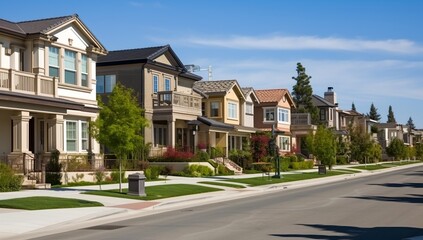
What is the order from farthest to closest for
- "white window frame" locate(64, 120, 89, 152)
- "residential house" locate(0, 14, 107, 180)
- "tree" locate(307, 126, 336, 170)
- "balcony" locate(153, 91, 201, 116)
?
1. "tree" locate(307, 126, 336, 170)
2. "balcony" locate(153, 91, 201, 116)
3. "white window frame" locate(64, 120, 89, 152)
4. "residential house" locate(0, 14, 107, 180)

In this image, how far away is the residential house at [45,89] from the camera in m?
29.1

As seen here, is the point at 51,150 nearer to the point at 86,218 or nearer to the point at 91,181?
the point at 91,181

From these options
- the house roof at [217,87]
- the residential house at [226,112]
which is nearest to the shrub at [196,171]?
the residential house at [226,112]

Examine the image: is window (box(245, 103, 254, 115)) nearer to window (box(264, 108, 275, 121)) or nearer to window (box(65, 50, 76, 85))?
window (box(264, 108, 275, 121))

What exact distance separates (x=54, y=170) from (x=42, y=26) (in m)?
7.87

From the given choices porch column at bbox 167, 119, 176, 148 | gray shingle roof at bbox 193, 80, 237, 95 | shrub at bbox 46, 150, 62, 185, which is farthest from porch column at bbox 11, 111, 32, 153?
gray shingle roof at bbox 193, 80, 237, 95

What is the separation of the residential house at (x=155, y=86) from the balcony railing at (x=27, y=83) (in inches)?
430

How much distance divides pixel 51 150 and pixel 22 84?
13.1 feet

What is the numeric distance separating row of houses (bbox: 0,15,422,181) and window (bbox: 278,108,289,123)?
12.4 meters

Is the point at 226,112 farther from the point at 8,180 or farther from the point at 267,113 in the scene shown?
the point at 8,180

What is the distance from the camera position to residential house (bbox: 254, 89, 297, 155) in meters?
67.5

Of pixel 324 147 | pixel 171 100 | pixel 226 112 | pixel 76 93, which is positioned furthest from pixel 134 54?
pixel 324 147

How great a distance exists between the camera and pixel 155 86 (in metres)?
44.6

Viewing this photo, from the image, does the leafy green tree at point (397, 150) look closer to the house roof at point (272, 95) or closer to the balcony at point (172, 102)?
the house roof at point (272, 95)
